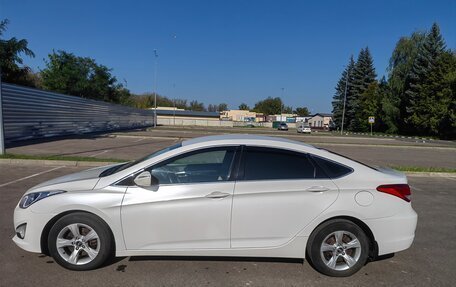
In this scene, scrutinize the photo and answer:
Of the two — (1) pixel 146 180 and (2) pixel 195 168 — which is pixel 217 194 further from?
(1) pixel 146 180

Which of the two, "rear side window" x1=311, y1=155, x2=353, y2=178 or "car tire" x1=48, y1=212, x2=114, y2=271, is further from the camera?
"rear side window" x1=311, y1=155, x2=353, y2=178

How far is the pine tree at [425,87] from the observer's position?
158 feet

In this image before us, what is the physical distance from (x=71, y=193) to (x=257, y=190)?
198 centimetres

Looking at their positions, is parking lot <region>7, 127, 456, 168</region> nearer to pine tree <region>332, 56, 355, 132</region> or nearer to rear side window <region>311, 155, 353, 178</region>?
rear side window <region>311, 155, 353, 178</region>

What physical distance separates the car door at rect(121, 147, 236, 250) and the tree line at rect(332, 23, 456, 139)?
166ft

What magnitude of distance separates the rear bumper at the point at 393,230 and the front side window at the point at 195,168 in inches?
65.1

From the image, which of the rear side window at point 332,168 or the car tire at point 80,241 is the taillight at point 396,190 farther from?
the car tire at point 80,241

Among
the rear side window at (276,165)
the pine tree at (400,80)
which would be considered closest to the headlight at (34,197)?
the rear side window at (276,165)

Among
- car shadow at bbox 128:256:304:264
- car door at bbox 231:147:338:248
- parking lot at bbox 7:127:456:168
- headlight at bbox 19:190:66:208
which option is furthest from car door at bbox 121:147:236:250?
parking lot at bbox 7:127:456:168

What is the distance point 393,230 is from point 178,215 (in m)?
2.35

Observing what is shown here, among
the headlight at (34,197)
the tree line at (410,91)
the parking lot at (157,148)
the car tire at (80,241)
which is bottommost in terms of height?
the parking lot at (157,148)

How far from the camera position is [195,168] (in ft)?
13.5

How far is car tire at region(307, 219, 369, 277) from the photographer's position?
12.0 feet

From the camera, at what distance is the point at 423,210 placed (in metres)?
6.69
